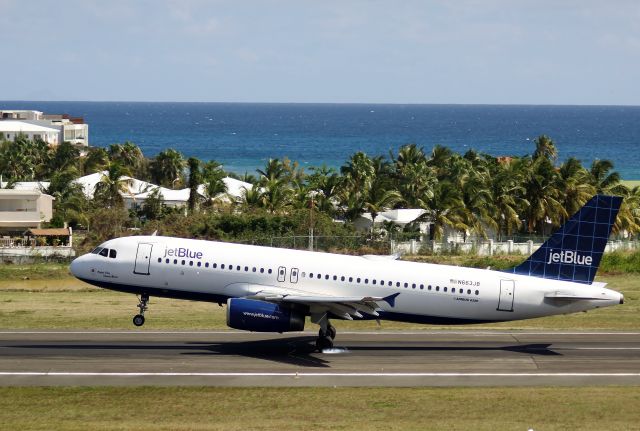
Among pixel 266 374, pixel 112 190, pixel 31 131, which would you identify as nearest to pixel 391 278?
pixel 266 374

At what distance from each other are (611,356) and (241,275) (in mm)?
13826

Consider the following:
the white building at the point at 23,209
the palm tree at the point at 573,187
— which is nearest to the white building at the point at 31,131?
the white building at the point at 23,209

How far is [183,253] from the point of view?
1500 inches

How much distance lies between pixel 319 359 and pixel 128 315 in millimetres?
14469

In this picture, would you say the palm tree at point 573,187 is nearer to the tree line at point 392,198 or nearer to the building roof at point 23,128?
the tree line at point 392,198

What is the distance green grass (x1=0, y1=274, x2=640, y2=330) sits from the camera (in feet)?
147

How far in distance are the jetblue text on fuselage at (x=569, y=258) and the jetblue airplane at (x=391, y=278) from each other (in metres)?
0.04

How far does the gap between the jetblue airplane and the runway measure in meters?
1.52

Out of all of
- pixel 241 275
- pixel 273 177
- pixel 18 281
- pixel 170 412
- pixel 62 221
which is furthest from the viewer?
pixel 273 177

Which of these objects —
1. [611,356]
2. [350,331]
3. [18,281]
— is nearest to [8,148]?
[18,281]

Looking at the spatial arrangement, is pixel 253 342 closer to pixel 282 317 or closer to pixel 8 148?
pixel 282 317

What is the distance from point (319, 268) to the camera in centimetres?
3809

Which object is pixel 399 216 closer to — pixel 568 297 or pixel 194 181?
pixel 194 181

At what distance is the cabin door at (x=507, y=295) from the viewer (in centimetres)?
3816
